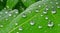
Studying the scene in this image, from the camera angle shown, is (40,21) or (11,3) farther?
(11,3)

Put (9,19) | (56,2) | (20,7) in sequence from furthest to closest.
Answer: (20,7) → (9,19) → (56,2)

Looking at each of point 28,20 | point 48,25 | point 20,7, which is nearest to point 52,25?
point 48,25

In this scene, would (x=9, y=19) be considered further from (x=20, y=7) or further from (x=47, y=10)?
(x=20, y=7)

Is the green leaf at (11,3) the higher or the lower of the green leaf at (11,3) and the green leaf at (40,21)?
the lower

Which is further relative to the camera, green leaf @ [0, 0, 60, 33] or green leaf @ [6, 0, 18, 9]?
green leaf @ [6, 0, 18, 9]

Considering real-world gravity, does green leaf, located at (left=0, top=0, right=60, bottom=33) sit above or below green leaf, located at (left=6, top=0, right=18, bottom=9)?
above

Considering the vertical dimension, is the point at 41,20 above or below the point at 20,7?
above

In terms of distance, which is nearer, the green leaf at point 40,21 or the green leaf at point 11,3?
the green leaf at point 40,21

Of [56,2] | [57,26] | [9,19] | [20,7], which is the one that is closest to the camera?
[57,26]
